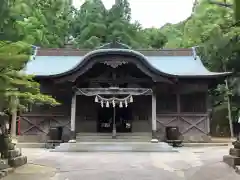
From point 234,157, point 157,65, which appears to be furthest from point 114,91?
point 234,157

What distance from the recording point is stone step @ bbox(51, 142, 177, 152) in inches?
587

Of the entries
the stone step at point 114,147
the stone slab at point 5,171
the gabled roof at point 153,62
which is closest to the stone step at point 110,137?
the stone step at point 114,147

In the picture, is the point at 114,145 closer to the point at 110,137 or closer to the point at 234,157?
the point at 110,137

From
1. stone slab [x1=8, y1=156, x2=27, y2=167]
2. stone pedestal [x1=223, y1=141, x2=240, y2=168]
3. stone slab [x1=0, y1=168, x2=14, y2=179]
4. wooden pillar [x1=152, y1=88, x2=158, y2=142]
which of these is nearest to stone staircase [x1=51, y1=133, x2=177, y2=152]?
wooden pillar [x1=152, y1=88, x2=158, y2=142]

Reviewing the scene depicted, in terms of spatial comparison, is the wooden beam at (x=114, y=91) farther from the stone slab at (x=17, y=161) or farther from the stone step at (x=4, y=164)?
the stone step at (x=4, y=164)

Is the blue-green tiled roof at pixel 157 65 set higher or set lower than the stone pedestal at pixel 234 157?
higher

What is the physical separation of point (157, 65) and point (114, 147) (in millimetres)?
7794

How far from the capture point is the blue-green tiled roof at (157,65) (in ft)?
62.4

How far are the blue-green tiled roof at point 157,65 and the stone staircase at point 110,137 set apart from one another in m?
3.87

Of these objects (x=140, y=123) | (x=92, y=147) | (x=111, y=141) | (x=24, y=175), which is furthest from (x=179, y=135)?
(x=24, y=175)

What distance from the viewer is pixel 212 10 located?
260 inches

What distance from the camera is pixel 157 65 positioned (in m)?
21.2

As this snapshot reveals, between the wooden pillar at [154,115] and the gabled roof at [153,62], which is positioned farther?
the gabled roof at [153,62]

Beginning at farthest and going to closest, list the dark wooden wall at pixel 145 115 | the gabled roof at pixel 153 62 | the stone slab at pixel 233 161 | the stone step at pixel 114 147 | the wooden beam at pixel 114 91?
the gabled roof at pixel 153 62, the dark wooden wall at pixel 145 115, the wooden beam at pixel 114 91, the stone step at pixel 114 147, the stone slab at pixel 233 161
